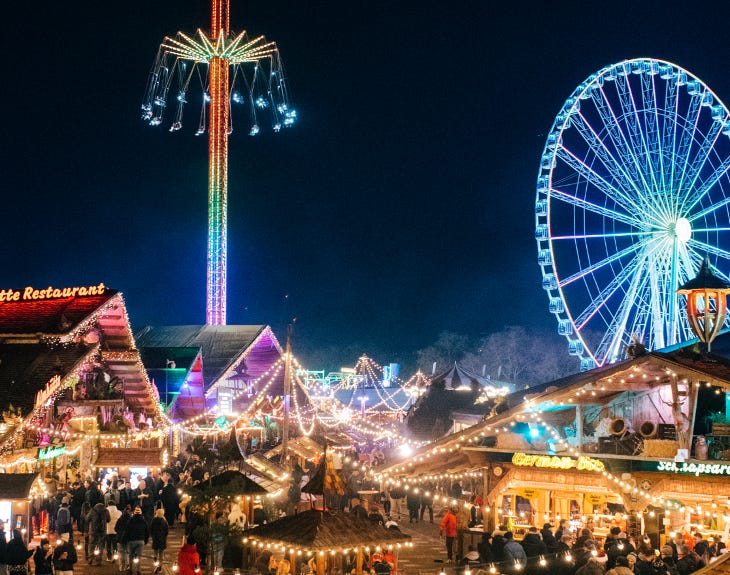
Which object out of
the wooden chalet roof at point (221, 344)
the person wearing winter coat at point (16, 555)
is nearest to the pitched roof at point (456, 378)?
the wooden chalet roof at point (221, 344)

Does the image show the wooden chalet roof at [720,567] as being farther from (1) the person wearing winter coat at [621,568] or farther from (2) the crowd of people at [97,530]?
(2) the crowd of people at [97,530]

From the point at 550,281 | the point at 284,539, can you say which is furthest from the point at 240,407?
the point at 284,539

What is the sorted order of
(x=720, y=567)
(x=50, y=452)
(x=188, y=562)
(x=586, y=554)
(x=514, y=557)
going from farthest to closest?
(x=50, y=452) → (x=514, y=557) → (x=586, y=554) → (x=188, y=562) → (x=720, y=567)

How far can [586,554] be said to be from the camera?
14.3 metres

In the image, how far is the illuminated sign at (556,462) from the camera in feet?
58.7

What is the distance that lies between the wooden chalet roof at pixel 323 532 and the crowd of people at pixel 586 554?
128 inches

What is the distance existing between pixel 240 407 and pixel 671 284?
23.6 m

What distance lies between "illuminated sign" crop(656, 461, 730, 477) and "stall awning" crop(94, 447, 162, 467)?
1372cm

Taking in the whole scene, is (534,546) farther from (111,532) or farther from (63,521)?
(63,521)

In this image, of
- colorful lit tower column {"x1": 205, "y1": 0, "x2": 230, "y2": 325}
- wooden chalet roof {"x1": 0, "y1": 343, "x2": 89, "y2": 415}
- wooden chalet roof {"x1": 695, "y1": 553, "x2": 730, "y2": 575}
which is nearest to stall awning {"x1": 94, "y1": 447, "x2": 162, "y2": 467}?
wooden chalet roof {"x1": 0, "y1": 343, "x2": 89, "y2": 415}

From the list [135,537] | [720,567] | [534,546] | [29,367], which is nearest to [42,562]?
[135,537]

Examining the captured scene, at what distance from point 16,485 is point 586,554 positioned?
10.5 meters

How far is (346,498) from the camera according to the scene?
25.7 m

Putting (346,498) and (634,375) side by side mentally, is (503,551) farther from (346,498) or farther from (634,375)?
(346,498)
